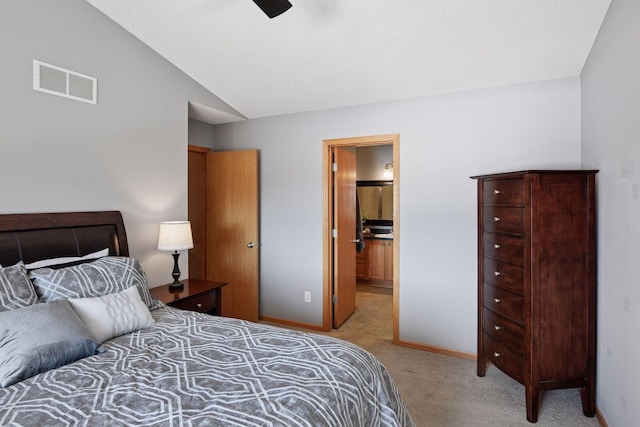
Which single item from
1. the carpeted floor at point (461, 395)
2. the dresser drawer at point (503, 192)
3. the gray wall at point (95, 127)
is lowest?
the carpeted floor at point (461, 395)

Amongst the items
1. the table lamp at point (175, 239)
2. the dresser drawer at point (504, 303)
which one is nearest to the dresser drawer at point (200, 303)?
the table lamp at point (175, 239)

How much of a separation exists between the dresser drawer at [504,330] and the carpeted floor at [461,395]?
392mm

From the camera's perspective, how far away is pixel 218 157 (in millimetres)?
4051

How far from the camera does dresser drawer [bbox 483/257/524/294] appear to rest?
230cm

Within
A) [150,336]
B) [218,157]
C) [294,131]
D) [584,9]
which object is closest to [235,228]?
[218,157]

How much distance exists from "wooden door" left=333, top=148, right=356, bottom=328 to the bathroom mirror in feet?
5.75

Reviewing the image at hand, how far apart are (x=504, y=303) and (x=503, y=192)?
30.2 inches

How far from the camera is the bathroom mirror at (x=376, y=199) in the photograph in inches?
235

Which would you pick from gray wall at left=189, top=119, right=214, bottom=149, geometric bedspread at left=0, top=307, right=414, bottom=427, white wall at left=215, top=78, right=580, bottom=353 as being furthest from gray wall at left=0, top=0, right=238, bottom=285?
geometric bedspread at left=0, top=307, right=414, bottom=427

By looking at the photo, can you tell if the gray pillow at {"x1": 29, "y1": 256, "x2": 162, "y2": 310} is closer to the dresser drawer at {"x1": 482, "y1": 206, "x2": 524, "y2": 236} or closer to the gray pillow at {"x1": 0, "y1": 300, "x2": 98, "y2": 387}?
the gray pillow at {"x1": 0, "y1": 300, "x2": 98, "y2": 387}

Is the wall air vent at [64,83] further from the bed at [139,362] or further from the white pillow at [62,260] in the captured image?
the white pillow at [62,260]

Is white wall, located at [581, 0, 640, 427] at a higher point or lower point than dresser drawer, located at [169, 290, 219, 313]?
higher

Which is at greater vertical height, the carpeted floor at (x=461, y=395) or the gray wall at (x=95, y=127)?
the gray wall at (x=95, y=127)

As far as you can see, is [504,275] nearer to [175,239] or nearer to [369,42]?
[369,42]
